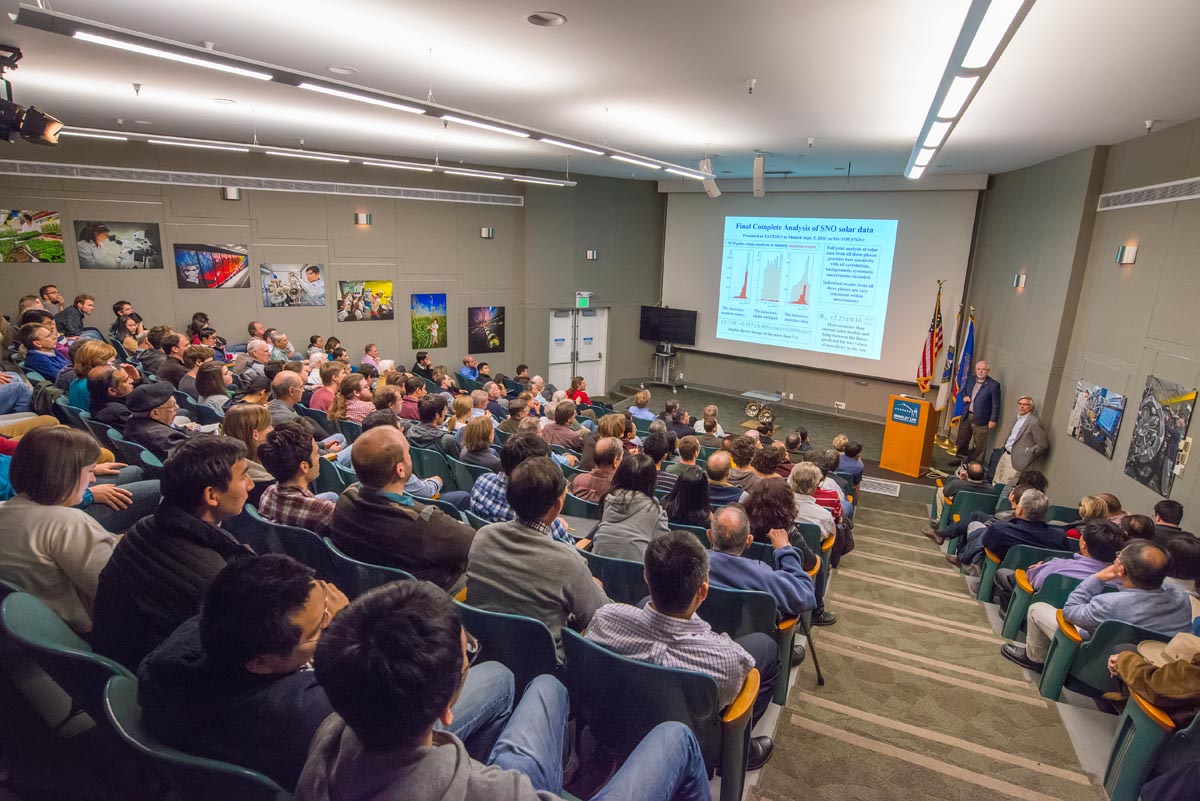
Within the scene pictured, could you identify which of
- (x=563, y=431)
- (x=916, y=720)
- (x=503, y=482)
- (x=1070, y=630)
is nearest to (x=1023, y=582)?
(x=1070, y=630)

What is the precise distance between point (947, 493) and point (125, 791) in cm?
684

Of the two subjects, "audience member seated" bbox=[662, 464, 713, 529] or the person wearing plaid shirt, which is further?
"audience member seated" bbox=[662, 464, 713, 529]

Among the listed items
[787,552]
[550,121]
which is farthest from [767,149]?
[787,552]

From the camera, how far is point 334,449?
16.6 feet

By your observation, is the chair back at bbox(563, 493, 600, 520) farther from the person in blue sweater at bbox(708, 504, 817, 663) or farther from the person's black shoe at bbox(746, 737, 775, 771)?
the person's black shoe at bbox(746, 737, 775, 771)

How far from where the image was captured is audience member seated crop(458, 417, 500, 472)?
4637 millimetres

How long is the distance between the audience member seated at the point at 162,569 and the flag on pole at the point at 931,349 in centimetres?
1075

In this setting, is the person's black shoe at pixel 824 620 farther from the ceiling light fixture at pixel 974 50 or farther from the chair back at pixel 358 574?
the ceiling light fixture at pixel 974 50

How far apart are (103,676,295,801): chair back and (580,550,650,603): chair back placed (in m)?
1.73

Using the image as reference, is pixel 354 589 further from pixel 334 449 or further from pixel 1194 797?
pixel 1194 797

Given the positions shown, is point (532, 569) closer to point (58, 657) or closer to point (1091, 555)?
point (58, 657)

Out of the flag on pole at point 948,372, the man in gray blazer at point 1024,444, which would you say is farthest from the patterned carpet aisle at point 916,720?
the flag on pole at point 948,372

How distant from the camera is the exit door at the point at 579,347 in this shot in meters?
13.0

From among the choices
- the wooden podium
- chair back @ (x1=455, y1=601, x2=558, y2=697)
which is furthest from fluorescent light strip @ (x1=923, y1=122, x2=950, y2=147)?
A: the wooden podium
